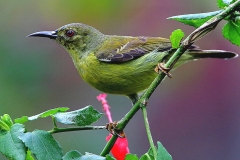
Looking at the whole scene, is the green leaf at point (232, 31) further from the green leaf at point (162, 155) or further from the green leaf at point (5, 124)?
the green leaf at point (5, 124)

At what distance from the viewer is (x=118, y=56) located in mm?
3951

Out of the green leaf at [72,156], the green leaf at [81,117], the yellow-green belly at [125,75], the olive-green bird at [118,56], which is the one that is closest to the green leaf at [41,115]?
the green leaf at [81,117]

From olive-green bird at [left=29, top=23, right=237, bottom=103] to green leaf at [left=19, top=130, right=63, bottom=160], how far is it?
5.16ft

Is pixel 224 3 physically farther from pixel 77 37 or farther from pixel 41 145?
pixel 77 37

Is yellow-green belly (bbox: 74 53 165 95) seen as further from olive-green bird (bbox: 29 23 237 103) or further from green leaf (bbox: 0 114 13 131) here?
green leaf (bbox: 0 114 13 131)

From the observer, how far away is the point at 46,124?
258 inches

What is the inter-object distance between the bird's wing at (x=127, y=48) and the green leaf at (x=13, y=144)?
1.92m

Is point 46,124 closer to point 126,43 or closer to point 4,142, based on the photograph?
point 126,43

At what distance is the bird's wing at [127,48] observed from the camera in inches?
153

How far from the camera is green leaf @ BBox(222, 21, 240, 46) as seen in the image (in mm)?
2039

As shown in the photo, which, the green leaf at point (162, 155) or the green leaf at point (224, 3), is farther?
the green leaf at point (224, 3)

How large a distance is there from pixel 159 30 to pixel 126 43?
103 inches

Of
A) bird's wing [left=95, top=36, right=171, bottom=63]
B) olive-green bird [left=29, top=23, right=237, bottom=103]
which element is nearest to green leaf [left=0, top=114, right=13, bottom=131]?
olive-green bird [left=29, top=23, right=237, bottom=103]

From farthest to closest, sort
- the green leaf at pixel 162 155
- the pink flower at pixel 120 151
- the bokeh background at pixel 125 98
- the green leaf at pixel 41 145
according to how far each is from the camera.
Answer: the bokeh background at pixel 125 98, the pink flower at pixel 120 151, the green leaf at pixel 41 145, the green leaf at pixel 162 155
